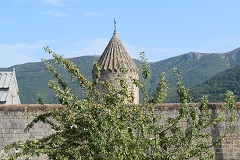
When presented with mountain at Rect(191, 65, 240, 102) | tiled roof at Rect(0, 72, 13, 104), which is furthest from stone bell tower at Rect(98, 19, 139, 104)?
mountain at Rect(191, 65, 240, 102)

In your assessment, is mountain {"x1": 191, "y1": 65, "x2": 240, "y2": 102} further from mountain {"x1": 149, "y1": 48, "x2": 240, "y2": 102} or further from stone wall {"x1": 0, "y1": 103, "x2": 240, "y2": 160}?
stone wall {"x1": 0, "y1": 103, "x2": 240, "y2": 160}

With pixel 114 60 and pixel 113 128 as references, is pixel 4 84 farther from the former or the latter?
pixel 113 128

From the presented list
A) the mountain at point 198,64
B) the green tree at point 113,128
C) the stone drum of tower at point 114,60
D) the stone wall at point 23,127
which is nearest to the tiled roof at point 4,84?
the stone drum of tower at point 114,60

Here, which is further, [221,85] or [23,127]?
[221,85]

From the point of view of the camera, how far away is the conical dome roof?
19281mm

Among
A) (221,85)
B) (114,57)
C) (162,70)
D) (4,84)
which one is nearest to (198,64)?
(162,70)

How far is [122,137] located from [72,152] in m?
0.99

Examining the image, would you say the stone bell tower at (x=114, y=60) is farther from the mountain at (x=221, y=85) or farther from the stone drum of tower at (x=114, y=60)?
the mountain at (x=221, y=85)

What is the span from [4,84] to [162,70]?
110 meters

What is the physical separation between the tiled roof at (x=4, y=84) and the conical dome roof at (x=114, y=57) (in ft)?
20.1

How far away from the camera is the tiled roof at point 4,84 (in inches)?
931

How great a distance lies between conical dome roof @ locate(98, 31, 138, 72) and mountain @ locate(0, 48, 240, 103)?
59.5 meters

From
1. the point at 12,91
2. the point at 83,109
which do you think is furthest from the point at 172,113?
the point at 12,91

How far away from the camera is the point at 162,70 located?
133 meters
